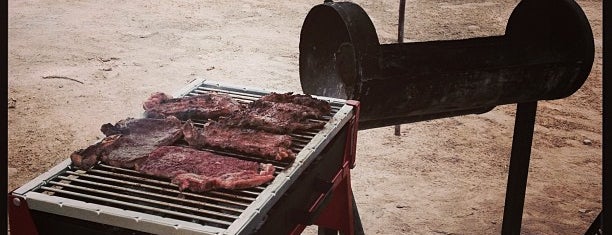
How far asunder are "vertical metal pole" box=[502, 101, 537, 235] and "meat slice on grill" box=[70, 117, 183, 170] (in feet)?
6.93

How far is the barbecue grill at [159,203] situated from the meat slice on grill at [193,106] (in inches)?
17.5

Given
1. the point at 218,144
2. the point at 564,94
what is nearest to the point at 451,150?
the point at 564,94

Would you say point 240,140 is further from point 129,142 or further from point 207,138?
point 129,142

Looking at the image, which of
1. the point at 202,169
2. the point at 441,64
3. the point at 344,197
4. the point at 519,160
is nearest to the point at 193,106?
the point at 202,169

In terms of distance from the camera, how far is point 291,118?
118 inches

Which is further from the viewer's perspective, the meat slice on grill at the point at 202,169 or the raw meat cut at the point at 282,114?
the raw meat cut at the point at 282,114

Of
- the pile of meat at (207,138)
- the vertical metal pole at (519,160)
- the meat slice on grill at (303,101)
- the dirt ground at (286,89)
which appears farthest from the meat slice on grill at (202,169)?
the dirt ground at (286,89)

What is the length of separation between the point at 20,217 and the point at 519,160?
2.87 metres

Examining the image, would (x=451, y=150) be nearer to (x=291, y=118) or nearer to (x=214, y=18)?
(x=291, y=118)

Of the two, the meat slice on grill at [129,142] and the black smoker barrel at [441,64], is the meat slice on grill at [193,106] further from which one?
the black smoker barrel at [441,64]

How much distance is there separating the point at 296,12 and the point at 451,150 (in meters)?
4.62

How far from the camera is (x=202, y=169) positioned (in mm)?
2451

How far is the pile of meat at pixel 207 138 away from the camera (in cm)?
243

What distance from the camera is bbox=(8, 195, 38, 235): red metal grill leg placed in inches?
86.3
